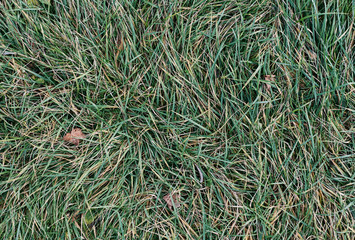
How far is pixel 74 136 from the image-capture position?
7.09 ft

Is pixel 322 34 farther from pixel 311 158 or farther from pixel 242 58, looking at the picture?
pixel 311 158

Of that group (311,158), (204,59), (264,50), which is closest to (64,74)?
(204,59)

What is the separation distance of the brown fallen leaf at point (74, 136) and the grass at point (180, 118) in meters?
0.04

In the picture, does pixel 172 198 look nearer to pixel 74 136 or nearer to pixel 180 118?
pixel 180 118

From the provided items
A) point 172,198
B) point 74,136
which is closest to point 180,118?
point 172,198

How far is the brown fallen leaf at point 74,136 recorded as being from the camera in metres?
2.16

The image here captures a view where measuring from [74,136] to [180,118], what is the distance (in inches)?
27.7

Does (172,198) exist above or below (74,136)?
below

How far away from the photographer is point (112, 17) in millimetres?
2182

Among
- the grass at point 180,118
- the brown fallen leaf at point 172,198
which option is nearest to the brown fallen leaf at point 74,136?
the grass at point 180,118

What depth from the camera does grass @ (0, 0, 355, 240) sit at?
2.11m

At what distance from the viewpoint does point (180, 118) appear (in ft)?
7.23

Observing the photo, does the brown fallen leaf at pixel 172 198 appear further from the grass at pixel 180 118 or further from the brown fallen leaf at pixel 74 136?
the brown fallen leaf at pixel 74 136

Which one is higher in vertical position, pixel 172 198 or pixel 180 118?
pixel 180 118
